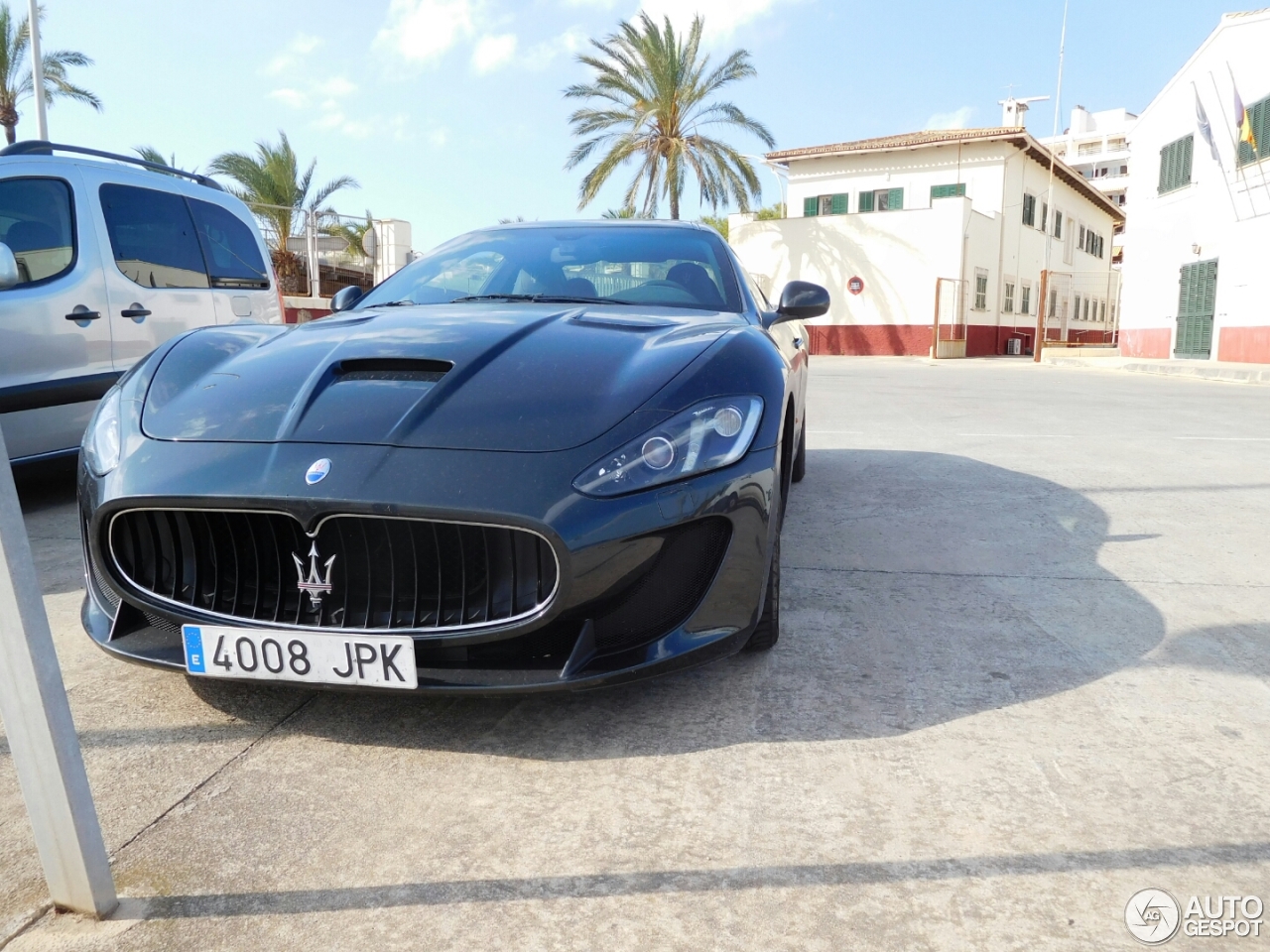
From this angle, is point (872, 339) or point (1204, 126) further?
point (872, 339)

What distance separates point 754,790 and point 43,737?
1235 mm

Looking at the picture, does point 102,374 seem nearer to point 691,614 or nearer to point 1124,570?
point 691,614

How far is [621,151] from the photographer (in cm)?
2503

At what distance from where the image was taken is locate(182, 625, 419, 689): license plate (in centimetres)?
191

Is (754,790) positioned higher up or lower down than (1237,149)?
lower down

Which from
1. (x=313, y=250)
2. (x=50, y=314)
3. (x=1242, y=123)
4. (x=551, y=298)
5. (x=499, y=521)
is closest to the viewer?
(x=499, y=521)

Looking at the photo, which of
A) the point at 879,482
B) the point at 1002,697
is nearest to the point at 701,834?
the point at 1002,697

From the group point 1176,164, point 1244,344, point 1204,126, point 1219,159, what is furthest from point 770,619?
point 1176,164

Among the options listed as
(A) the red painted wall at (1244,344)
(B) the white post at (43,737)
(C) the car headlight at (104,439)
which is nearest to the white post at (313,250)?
(C) the car headlight at (104,439)

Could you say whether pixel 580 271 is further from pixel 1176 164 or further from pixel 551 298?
pixel 1176 164

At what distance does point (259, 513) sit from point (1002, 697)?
5.83 ft

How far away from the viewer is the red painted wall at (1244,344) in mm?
18312

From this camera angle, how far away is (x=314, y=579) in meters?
1.95

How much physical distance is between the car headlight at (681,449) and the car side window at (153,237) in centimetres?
390
